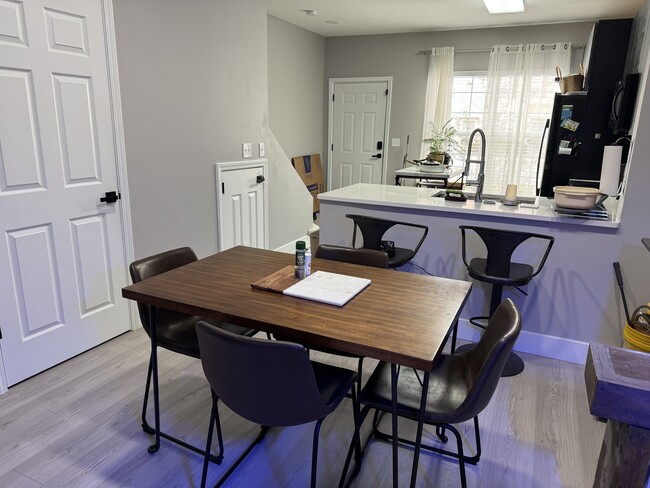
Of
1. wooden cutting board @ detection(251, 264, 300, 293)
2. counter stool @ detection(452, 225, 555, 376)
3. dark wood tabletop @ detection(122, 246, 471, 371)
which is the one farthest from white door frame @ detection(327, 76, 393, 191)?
wooden cutting board @ detection(251, 264, 300, 293)

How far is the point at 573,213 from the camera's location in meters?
2.56

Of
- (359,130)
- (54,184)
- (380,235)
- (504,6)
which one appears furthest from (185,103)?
(359,130)

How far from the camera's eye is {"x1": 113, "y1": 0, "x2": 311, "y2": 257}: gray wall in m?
2.86

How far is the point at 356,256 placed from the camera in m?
2.20

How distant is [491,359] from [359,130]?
576 cm

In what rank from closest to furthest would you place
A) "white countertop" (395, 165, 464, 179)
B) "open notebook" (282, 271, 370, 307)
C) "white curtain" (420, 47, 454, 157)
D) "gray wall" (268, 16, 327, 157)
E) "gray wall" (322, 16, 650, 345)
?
1. "open notebook" (282, 271, 370, 307)
2. "gray wall" (322, 16, 650, 345)
3. "white countertop" (395, 165, 464, 179)
4. "gray wall" (268, 16, 327, 157)
5. "white curtain" (420, 47, 454, 157)

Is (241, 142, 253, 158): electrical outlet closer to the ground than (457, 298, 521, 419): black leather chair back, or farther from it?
farther from it

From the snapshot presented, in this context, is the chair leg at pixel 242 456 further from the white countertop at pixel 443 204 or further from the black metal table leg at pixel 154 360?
the white countertop at pixel 443 204

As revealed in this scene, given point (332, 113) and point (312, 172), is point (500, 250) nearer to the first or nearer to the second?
point (312, 172)

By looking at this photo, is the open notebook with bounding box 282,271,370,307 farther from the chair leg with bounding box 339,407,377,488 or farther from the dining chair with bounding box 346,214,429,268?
the dining chair with bounding box 346,214,429,268

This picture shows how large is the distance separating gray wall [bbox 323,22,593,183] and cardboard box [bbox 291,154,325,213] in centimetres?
51

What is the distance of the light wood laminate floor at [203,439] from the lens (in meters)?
1.79

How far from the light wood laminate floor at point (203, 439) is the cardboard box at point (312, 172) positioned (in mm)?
4177

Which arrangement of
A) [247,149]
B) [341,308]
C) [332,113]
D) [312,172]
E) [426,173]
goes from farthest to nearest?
[332,113] → [312,172] → [426,173] → [247,149] → [341,308]
